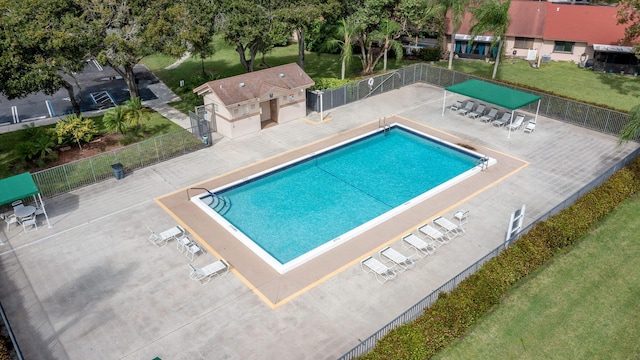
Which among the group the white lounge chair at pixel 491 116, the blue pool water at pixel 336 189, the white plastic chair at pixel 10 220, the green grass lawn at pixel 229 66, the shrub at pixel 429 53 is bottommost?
the blue pool water at pixel 336 189

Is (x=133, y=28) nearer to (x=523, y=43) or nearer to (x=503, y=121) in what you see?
(x=503, y=121)

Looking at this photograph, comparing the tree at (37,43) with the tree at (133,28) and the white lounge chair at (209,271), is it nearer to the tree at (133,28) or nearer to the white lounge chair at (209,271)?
the tree at (133,28)

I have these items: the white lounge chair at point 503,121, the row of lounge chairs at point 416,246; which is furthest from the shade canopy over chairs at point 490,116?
the row of lounge chairs at point 416,246

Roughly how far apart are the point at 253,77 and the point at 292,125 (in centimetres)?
421

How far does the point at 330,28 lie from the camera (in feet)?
131

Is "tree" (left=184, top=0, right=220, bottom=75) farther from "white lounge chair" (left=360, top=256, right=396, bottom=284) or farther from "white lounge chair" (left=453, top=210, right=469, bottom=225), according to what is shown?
"white lounge chair" (left=453, top=210, right=469, bottom=225)

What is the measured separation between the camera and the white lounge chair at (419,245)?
20422 millimetres

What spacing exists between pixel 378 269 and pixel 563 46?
3818cm

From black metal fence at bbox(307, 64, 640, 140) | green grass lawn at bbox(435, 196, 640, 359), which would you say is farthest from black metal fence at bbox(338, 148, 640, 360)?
black metal fence at bbox(307, 64, 640, 140)

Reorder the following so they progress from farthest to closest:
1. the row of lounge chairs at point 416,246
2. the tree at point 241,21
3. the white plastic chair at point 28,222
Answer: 1. the tree at point 241,21
2. the white plastic chair at point 28,222
3. the row of lounge chairs at point 416,246

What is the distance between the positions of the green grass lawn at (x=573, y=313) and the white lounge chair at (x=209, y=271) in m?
8.91

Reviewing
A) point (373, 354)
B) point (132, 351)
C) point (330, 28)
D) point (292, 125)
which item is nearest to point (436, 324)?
point (373, 354)

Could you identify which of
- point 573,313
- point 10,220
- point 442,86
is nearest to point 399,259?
point 573,313

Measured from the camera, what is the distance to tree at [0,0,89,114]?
2648 centimetres
